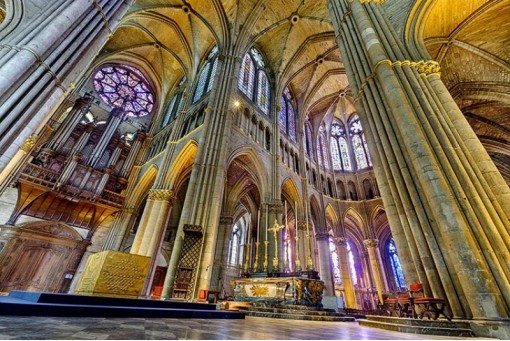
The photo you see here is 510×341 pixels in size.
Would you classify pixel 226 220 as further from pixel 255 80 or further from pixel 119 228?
pixel 255 80

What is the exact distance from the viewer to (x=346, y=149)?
69.3 ft

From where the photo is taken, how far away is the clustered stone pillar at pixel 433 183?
3307 millimetres

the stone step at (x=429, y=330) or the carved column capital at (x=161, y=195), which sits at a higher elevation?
the carved column capital at (x=161, y=195)

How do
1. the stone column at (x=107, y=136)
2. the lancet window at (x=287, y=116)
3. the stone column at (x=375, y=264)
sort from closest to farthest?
the stone column at (x=107, y=136) → the stone column at (x=375, y=264) → the lancet window at (x=287, y=116)

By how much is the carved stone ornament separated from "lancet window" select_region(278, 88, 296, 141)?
8.83 metres

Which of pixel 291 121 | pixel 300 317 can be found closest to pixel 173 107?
pixel 291 121

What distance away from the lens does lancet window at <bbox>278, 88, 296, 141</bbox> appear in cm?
1644

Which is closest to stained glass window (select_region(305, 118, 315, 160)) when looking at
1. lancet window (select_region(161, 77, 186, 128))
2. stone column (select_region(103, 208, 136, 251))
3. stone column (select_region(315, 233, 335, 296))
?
stone column (select_region(315, 233, 335, 296))

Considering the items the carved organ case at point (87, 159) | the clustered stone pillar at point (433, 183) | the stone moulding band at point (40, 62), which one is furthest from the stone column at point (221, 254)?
the stone moulding band at point (40, 62)

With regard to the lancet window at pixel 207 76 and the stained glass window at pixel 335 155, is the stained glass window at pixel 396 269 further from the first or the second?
the lancet window at pixel 207 76

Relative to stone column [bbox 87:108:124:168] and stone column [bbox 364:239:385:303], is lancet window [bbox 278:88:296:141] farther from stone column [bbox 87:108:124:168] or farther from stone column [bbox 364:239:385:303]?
stone column [bbox 87:108:124:168]

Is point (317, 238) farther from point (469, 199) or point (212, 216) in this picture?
point (469, 199)

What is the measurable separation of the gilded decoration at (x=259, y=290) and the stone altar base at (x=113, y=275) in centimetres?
446

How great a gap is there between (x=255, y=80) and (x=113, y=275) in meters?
14.5
